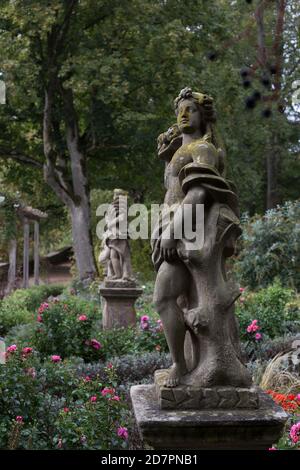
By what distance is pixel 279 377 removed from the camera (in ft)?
23.1

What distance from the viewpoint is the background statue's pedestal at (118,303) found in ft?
39.0

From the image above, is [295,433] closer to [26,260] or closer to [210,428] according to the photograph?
[210,428]

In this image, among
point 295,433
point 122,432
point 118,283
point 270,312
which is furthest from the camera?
point 118,283

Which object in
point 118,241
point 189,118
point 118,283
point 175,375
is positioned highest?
point 118,241

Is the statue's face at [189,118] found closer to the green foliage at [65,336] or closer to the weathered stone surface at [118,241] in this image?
the green foliage at [65,336]

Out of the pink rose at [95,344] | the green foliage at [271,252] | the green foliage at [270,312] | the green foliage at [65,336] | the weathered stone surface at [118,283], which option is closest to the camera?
the pink rose at [95,344]

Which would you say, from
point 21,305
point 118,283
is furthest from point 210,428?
point 21,305

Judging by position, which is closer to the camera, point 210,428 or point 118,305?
point 210,428

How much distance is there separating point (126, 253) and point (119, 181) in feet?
36.1

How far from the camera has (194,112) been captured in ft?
13.7

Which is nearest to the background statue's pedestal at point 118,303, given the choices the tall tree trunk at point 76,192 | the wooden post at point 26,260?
the tall tree trunk at point 76,192

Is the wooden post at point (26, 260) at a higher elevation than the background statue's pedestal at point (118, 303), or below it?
higher

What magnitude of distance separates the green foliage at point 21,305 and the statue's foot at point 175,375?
9.57 m

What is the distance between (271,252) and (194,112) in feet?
36.0
